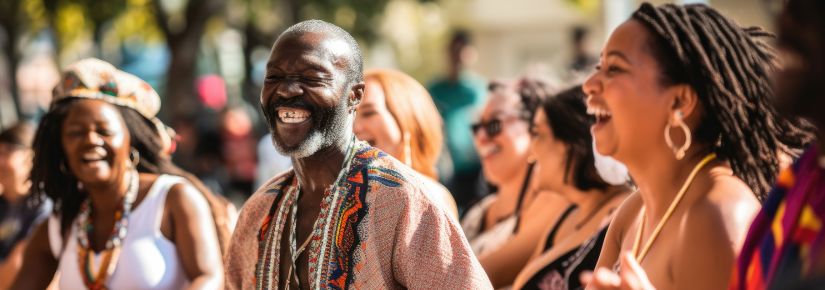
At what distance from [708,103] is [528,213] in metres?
2.14

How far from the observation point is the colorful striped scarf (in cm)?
129

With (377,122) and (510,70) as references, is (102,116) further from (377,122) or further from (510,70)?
(510,70)

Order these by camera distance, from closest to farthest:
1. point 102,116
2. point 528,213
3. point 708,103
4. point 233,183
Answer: point 708,103, point 102,116, point 528,213, point 233,183

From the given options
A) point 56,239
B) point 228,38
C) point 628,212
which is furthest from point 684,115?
point 228,38

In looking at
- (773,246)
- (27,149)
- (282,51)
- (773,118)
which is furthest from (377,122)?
(27,149)

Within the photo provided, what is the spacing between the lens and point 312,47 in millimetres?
2074

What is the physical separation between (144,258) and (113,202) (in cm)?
34

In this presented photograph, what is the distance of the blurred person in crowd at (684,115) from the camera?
2.20 m

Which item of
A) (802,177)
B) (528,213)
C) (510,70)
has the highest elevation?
(802,177)

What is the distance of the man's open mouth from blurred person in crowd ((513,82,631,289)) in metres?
1.58

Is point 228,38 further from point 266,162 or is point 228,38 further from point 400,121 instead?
point 400,121

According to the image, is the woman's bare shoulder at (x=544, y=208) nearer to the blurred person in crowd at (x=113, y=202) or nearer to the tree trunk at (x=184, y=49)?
the blurred person in crowd at (x=113, y=202)

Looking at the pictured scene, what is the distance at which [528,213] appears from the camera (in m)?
4.29

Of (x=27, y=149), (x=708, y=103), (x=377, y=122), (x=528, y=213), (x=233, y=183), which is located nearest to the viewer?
(x=708, y=103)
